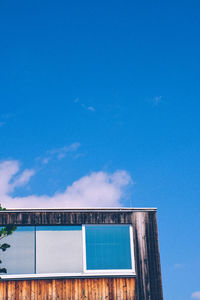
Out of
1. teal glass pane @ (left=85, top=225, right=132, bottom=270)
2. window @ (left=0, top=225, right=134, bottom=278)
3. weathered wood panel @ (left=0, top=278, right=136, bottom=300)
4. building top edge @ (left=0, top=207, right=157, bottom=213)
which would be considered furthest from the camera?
building top edge @ (left=0, top=207, right=157, bottom=213)

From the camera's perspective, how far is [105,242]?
59.8 ft

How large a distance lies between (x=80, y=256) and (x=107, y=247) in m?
1.11

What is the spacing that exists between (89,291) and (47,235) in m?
2.66

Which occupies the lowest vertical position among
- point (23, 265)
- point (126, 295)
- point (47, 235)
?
point (126, 295)

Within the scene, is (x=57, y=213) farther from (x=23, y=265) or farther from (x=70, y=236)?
(x=23, y=265)

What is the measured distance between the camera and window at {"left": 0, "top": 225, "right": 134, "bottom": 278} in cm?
1769

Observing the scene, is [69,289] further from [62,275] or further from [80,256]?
[80,256]

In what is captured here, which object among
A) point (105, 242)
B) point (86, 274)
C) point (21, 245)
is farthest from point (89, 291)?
point (21, 245)

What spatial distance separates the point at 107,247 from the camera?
59.7 ft

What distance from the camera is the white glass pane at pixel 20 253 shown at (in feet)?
57.5

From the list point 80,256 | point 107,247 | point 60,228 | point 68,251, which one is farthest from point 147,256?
point 60,228

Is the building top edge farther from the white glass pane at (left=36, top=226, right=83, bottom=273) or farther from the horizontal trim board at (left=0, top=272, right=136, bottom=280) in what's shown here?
the horizontal trim board at (left=0, top=272, right=136, bottom=280)

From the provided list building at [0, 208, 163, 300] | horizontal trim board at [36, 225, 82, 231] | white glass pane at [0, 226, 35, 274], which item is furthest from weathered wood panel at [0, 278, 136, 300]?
horizontal trim board at [36, 225, 82, 231]

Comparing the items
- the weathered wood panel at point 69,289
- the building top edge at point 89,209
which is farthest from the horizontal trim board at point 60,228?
the weathered wood panel at point 69,289
